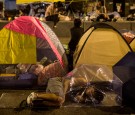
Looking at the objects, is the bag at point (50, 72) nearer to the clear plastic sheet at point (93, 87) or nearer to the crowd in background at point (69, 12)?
the clear plastic sheet at point (93, 87)

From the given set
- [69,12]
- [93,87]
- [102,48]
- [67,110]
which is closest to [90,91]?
[93,87]

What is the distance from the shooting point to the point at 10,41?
356 inches

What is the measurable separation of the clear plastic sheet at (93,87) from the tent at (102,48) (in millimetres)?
747

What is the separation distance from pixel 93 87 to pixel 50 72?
5.26 feet

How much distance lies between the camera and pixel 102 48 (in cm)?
906

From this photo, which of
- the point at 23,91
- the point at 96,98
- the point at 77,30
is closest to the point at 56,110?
the point at 96,98

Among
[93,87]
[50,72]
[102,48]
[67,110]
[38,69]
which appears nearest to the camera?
[67,110]

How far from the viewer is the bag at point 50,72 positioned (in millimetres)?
8648

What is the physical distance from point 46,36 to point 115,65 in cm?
174

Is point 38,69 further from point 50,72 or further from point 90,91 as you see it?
point 90,91

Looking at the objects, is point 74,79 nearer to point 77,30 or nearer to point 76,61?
point 76,61

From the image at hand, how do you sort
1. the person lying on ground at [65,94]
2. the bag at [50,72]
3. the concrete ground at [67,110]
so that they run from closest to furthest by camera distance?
1. the concrete ground at [67,110]
2. the person lying on ground at [65,94]
3. the bag at [50,72]

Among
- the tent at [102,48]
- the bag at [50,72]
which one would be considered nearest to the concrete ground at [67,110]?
the bag at [50,72]

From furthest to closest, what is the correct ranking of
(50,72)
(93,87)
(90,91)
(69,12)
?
(69,12) < (50,72) < (93,87) < (90,91)
